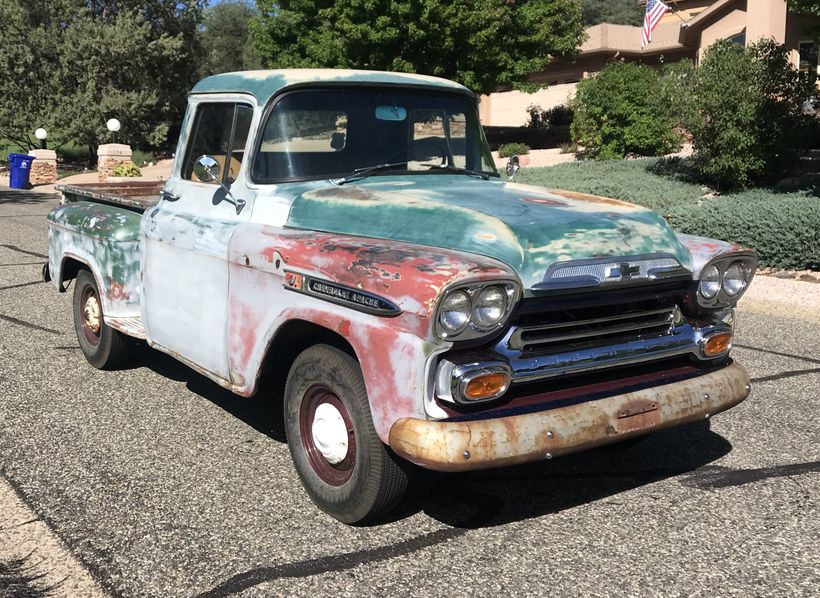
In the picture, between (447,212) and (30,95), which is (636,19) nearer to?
(30,95)

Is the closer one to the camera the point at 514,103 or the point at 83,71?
the point at 83,71

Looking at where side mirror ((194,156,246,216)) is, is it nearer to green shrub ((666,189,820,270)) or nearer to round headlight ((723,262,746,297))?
round headlight ((723,262,746,297))

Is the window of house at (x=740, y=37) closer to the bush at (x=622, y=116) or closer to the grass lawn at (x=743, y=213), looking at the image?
the bush at (x=622, y=116)

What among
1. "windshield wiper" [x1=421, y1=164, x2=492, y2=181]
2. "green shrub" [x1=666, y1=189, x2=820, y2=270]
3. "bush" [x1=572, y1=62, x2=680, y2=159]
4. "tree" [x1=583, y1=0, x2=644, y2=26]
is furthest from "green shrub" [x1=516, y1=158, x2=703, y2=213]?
"tree" [x1=583, y1=0, x2=644, y2=26]

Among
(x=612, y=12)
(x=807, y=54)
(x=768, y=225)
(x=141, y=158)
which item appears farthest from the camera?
(x=612, y=12)

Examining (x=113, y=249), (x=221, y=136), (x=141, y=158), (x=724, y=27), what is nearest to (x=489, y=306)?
(x=221, y=136)

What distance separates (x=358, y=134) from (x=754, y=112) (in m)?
11.8

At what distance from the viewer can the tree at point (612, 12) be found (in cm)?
6744

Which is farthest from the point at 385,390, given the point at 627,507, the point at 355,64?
the point at 355,64

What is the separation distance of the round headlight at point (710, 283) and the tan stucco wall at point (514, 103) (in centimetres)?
3429

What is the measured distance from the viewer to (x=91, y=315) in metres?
5.86

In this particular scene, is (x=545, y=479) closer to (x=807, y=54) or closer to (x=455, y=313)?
(x=455, y=313)

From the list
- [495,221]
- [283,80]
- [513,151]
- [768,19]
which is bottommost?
[495,221]

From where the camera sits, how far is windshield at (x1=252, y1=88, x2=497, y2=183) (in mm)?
4320
